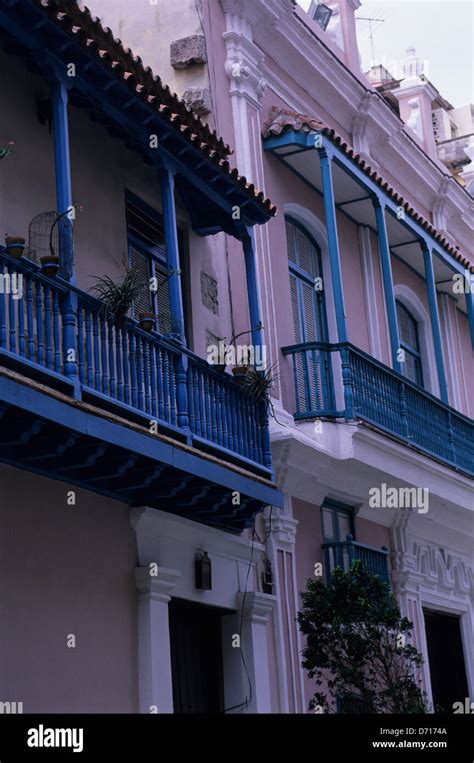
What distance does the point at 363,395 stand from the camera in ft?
43.5

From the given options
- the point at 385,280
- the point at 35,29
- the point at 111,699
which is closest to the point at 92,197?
the point at 35,29

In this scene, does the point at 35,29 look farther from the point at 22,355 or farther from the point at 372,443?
Result: the point at 372,443

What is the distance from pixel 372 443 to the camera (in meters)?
13.1

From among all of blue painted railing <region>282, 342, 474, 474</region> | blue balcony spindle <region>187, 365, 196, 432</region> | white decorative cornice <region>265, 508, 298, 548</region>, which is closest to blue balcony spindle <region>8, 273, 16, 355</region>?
blue balcony spindle <region>187, 365, 196, 432</region>

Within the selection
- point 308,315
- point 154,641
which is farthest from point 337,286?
point 154,641

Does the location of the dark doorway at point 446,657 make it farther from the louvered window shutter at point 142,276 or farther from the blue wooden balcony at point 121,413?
the louvered window shutter at point 142,276

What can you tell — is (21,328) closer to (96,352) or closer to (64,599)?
(96,352)

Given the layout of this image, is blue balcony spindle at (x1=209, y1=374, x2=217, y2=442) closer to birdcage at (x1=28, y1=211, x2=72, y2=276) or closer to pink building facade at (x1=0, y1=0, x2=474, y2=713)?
pink building facade at (x1=0, y1=0, x2=474, y2=713)

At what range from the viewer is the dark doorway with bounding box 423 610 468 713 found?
52.2ft

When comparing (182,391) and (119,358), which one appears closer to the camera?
(119,358)

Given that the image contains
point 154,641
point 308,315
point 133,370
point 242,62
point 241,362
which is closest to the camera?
point 133,370

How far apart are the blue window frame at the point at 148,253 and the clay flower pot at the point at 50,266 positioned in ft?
7.92

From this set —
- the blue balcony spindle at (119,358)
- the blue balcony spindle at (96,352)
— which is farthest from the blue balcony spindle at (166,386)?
the blue balcony spindle at (96,352)

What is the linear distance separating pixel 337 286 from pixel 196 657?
3959 millimetres
